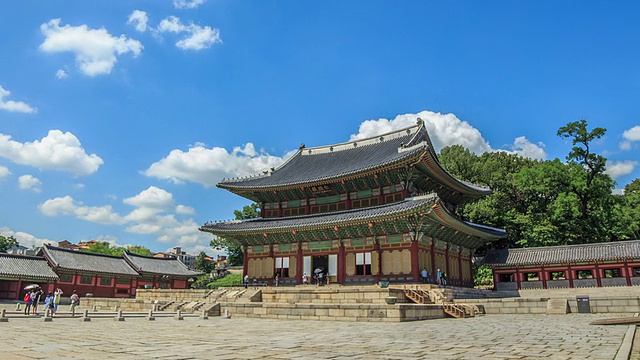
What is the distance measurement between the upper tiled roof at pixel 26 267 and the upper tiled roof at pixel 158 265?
9.70 m

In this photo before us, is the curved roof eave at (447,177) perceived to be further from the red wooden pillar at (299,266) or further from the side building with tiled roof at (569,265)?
the red wooden pillar at (299,266)

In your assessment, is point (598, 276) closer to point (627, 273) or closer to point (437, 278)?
point (627, 273)

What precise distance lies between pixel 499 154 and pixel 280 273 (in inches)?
1536

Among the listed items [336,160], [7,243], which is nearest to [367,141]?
[336,160]

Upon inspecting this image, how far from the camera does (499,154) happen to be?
205ft

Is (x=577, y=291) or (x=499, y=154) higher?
(x=499, y=154)

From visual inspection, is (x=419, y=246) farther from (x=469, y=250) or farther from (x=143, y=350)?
(x=143, y=350)

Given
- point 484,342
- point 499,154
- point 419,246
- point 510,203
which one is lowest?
point 484,342

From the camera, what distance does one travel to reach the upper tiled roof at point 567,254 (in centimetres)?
3303

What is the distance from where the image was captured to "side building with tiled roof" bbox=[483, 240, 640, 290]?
32781 millimetres

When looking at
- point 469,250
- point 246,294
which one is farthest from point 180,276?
point 469,250

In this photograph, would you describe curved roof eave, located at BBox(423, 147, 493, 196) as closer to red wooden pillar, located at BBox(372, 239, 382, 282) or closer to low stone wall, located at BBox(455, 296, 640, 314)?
red wooden pillar, located at BBox(372, 239, 382, 282)

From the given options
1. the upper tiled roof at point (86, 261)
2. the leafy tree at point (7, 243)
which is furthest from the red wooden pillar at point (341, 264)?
the leafy tree at point (7, 243)

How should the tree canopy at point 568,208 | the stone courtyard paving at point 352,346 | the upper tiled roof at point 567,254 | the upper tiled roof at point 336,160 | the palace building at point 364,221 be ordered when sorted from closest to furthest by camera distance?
1. the stone courtyard paving at point 352,346
2. the palace building at point 364,221
3. the upper tiled roof at point 567,254
4. the upper tiled roof at point 336,160
5. the tree canopy at point 568,208
